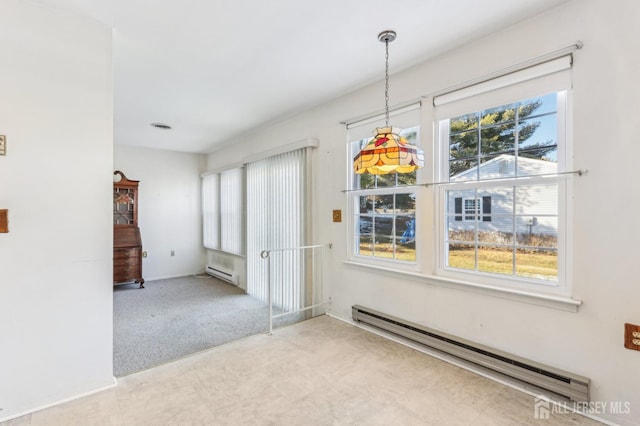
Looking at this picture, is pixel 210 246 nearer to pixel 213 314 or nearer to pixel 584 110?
pixel 213 314

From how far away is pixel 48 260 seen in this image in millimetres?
1994

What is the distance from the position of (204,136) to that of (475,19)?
4.40m

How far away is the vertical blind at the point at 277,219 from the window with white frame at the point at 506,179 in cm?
187

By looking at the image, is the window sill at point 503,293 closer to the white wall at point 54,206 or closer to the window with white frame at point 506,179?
the window with white frame at point 506,179

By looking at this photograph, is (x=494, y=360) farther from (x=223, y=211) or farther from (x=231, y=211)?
(x=223, y=211)

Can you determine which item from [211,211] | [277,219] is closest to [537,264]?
[277,219]

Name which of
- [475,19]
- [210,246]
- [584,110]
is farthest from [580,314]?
[210,246]

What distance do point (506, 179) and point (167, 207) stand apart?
605 centimetres

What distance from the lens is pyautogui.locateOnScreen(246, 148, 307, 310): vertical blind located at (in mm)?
4059

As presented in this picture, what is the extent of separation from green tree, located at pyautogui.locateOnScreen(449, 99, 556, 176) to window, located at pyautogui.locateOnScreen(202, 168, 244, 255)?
3727 mm

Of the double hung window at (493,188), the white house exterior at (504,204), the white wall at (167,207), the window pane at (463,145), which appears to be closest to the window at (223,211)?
the white wall at (167,207)

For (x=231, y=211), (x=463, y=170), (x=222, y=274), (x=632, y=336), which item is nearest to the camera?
(x=632, y=336)

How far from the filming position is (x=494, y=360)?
88.1 inches

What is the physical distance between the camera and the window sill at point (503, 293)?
1985 millimetres
